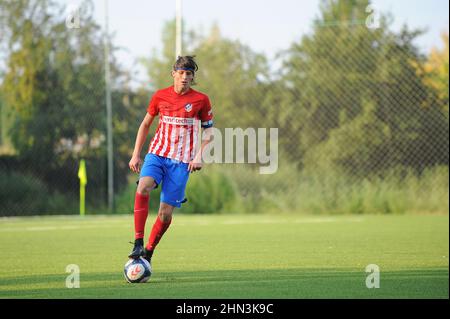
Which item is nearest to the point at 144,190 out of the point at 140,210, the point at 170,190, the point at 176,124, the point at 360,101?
the point at 140,210

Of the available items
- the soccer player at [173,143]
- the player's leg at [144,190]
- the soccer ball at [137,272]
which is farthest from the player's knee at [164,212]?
the soccer ball at [137,272]

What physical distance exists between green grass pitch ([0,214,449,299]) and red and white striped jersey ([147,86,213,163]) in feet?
3.52

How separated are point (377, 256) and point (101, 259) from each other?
9.50ft

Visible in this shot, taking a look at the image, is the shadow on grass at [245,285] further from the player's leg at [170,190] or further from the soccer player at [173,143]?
the soccer player at [173,143]

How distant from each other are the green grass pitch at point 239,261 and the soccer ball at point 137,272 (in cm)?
9

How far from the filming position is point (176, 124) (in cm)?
763

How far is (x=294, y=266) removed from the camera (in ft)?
26.4

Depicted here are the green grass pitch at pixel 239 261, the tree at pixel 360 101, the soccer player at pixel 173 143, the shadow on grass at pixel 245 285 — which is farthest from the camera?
the tree at pixel 360 101

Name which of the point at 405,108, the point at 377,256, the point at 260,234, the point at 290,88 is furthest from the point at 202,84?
the point at 377,256

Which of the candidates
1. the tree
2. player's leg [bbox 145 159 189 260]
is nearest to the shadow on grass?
player's leg [bbox 145 159 189 260]

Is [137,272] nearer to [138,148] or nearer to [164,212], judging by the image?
[164,212]

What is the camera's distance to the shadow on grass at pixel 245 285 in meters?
6.00

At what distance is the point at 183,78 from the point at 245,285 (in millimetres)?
2033

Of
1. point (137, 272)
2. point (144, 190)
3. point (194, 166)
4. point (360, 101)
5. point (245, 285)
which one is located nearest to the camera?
point (245, 285)
